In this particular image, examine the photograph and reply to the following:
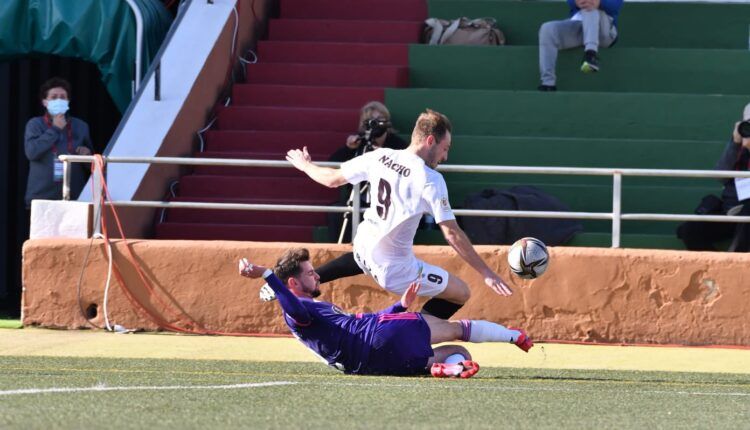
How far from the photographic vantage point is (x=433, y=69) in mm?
15539

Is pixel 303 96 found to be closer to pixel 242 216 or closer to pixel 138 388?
pixel 242 216

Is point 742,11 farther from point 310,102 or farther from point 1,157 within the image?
point 1,157

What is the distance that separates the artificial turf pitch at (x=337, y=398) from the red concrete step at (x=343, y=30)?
6.88m

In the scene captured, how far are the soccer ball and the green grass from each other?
2.21 feet

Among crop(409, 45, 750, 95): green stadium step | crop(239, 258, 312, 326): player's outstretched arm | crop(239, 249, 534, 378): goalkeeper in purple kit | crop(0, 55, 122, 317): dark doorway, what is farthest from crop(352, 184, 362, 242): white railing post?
crop(0, 55, 122, 317): dark doorway

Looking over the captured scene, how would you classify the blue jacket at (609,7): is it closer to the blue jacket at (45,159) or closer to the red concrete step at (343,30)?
the red concrete step at (343,30)

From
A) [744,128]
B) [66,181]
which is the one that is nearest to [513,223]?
[744,128]

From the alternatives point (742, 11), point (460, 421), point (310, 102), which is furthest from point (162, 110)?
point (460, 421)

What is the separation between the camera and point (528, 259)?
9.99 meters

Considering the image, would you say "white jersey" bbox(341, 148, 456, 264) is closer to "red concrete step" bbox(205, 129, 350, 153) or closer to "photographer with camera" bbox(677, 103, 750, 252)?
"photographer with camera" bbox(677, 103, 750, 252)

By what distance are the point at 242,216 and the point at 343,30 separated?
10.3 ft

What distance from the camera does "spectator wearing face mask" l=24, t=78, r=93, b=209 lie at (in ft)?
44.0

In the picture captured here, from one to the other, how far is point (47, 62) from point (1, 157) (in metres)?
1.30

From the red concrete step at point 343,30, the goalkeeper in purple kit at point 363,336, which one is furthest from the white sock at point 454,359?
the red concrete step at point 343,30
